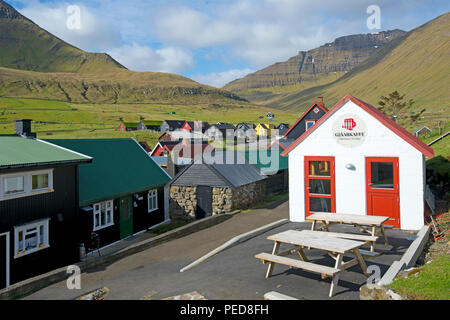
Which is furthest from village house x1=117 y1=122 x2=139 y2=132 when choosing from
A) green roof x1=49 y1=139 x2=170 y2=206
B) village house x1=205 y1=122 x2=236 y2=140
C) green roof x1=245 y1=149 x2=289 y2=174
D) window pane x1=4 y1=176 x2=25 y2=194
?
window pane x1=4 y1=176 x2=25 y2=194

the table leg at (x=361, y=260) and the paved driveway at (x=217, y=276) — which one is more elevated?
the table leg at (x=361, y=260)

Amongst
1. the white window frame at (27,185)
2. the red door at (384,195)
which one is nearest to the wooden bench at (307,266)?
the red door at (384,195)

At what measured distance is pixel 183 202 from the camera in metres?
23.0

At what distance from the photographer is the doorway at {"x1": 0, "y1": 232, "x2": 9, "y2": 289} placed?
12.3 m

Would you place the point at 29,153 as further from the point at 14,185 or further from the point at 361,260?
the point at 361,260

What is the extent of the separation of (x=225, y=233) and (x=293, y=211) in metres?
3.77

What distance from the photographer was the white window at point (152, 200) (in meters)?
21.4

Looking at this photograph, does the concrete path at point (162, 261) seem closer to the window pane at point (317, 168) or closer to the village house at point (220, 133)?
the window pane at point (317, 168)

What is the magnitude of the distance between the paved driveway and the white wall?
1.09 meters

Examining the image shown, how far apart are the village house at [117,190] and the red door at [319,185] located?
9.99m

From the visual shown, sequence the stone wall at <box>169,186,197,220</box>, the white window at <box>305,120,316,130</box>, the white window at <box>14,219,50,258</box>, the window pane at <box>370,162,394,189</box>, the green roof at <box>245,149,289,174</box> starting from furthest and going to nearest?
the white window at <box>305,120,316,130</box> → the green roof at <box>245,149,289,174</box> → the stone wall at <box>169,186,197,220</box> → the window pane at <box>370,162,394,189</box> → the white window at <box>14,219,50,258</box>

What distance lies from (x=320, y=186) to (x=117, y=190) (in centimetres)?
1063

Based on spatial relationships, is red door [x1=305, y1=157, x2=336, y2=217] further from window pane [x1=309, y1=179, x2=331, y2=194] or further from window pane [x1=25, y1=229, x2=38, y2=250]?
window pane [x1=25, y1=229, x2=38, y2=250]

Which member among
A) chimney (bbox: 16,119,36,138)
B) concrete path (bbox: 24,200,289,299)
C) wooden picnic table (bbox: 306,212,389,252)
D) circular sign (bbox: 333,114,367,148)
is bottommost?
concrete path (bbox: 24,200,289,299)
